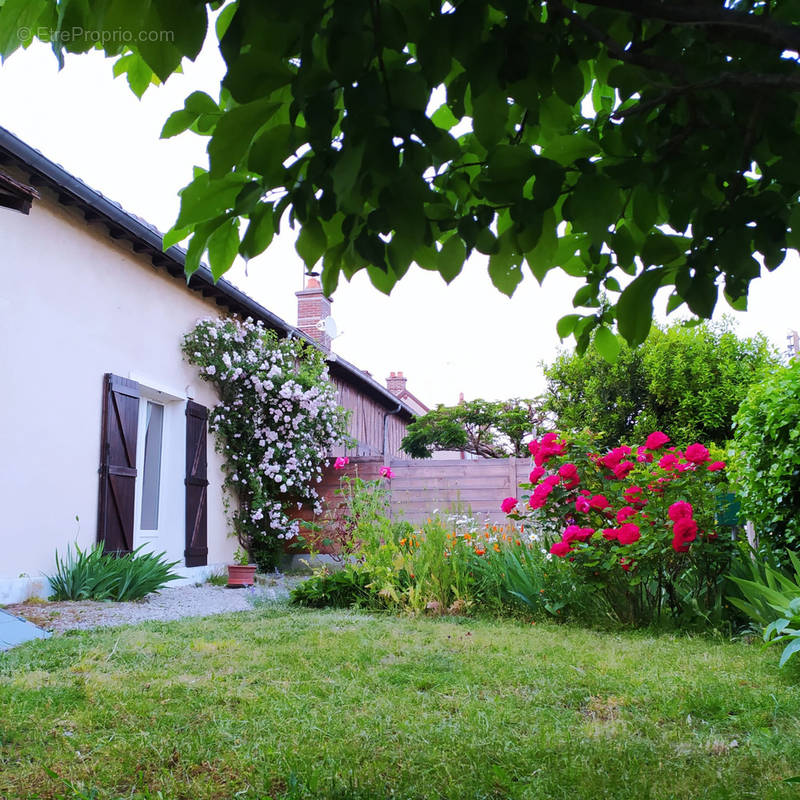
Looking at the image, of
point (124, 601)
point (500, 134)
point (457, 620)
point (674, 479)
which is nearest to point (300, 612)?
point (457, 620)

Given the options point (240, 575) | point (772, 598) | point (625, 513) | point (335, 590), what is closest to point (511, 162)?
point (772, 598)

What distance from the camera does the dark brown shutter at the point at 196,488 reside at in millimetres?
8320

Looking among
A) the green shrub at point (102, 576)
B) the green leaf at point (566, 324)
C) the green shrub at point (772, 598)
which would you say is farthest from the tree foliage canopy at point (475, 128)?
the green shrub at point (102, 576)

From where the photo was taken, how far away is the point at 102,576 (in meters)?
6.16

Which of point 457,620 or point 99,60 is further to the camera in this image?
point 457,620

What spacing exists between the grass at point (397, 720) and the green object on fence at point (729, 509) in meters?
1.14

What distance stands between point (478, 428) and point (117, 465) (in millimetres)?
12003

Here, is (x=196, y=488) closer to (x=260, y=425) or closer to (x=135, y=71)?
(x=260, y=425)

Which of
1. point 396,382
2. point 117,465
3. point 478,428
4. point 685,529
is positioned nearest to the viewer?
point 685,529

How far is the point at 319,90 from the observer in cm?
98

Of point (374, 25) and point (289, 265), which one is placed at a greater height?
point (374, 25)

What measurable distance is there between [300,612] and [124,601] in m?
1.70

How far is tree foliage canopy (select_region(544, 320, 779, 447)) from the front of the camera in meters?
11.5

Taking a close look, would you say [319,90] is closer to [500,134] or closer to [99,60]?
[500,134]
